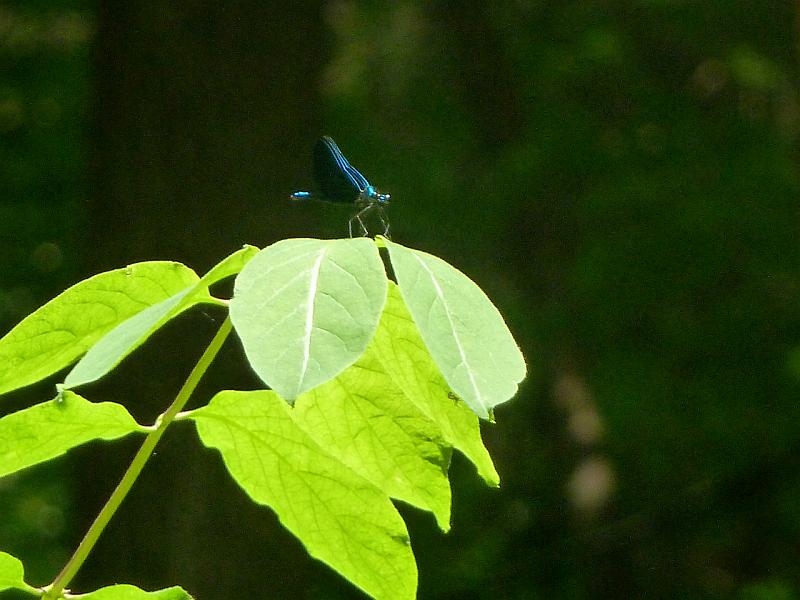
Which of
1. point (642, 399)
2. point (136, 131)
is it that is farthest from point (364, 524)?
point (642, 399)

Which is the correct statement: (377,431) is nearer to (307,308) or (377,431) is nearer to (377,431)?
(377,431)

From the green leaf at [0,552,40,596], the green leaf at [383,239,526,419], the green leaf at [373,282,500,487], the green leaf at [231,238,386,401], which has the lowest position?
the green leaf at [0,552,40,596]

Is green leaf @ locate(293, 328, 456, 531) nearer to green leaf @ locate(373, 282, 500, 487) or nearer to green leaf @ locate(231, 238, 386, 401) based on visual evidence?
green leaf @ locate(373, 282, 500, 487)

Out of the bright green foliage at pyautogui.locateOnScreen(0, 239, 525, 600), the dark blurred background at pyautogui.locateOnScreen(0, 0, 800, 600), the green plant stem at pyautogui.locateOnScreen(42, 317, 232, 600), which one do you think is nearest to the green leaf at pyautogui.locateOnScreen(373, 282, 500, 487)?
the bright green foliage at pyautogui.locateOnScreen(0, 239, 525, 600)

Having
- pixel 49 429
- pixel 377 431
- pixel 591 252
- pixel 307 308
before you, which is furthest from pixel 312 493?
pixel 591 252

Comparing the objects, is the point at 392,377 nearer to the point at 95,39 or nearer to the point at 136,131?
the point at 136,131

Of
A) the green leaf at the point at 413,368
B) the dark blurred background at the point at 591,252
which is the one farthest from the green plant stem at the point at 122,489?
the dark blurred background at the point at 591,252

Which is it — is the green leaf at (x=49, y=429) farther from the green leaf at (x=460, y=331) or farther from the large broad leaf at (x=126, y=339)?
the green leaf at (x=460, y=331)
